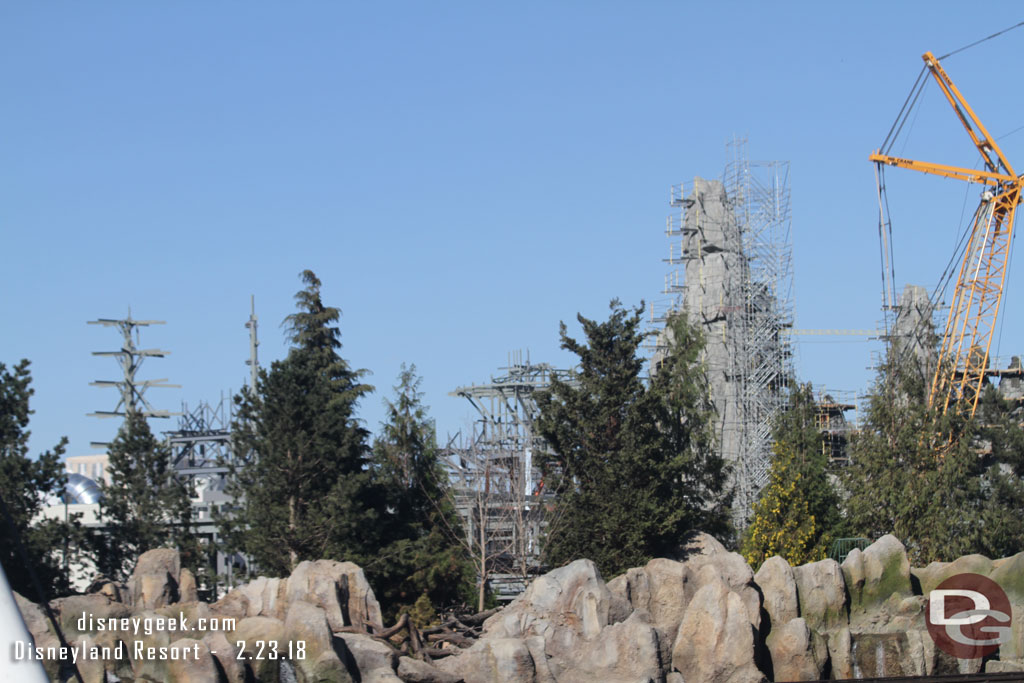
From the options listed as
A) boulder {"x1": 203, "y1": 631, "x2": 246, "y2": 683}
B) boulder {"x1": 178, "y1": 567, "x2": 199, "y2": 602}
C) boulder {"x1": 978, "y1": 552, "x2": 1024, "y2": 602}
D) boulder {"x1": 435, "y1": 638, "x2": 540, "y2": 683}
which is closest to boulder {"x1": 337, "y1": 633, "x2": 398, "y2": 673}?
boulder {"x1": 435, "y1": 638, "x2": 540, "y2": 683}

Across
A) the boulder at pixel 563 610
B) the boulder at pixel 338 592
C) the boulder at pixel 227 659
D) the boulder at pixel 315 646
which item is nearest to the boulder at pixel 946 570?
the boulder at pixel 563 610

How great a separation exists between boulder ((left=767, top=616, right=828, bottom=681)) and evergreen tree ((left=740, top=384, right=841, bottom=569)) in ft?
29.4

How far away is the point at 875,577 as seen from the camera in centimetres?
2295

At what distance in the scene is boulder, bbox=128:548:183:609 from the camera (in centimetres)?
2600

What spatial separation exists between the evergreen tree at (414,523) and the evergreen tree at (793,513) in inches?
344

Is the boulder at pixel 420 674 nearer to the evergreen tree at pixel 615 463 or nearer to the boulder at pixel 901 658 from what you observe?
the boulder at pixel 901 658

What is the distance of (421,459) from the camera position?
114ft

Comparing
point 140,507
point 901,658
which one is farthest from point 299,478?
point 901,658

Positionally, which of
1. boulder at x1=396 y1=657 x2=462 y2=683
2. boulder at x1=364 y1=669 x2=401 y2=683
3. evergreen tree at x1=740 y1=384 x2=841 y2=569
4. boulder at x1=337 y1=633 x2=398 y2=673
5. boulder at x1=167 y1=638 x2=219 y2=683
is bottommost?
boulder at x1=396 y1=657 x2=462 y2=683

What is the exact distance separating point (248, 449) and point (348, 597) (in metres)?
9.94

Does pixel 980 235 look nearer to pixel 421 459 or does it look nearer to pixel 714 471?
pixel 714 471

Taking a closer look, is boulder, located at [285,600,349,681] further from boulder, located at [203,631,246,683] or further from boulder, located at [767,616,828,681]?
boulder, located at [767,616,828,681]

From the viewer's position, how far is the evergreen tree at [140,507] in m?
31.9

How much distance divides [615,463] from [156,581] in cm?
1184
